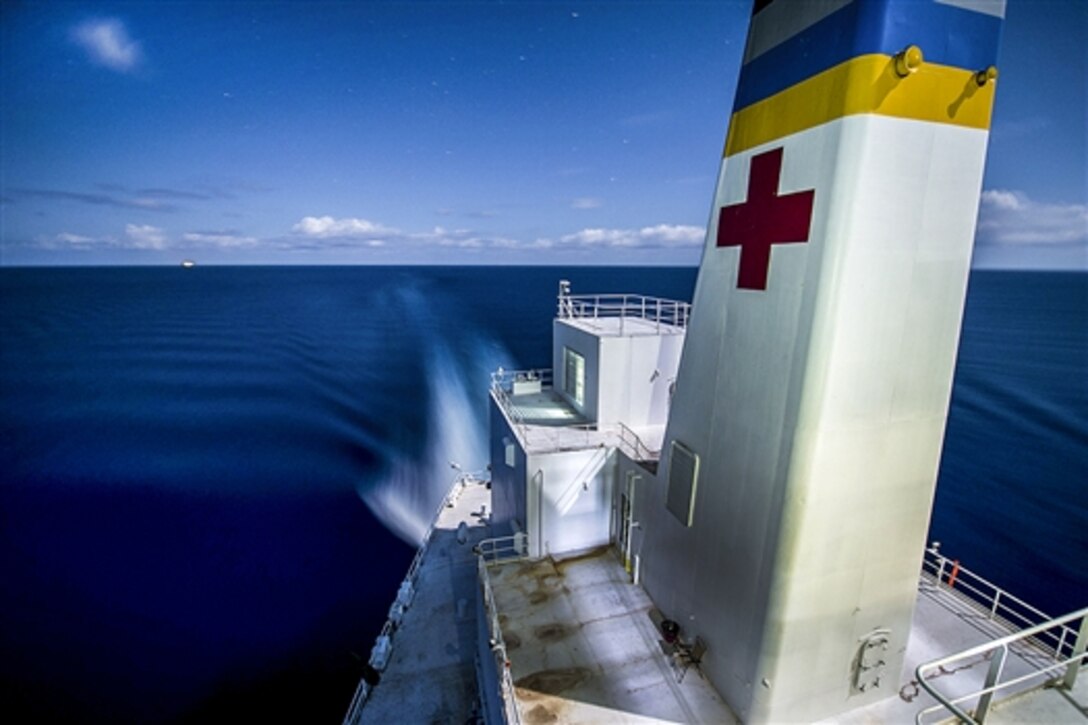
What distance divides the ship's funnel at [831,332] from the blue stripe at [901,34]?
0.05 feet

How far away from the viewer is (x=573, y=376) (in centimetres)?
1314

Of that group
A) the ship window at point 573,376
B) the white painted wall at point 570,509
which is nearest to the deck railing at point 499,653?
the white painted wall at point 570,509

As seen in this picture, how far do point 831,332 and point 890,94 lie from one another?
2.10 metres

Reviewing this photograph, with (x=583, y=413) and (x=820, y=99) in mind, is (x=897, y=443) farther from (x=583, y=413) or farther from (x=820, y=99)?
(x=583, y=413)

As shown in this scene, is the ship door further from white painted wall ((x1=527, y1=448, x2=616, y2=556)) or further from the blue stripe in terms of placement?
the blue stripe

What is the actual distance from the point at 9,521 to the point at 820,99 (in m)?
29.7

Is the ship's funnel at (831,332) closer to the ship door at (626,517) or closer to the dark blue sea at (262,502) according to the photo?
the ship door at (626,517)

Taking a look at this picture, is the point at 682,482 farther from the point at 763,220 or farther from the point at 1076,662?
the point at 1076,662

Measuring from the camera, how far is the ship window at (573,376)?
40.9ft

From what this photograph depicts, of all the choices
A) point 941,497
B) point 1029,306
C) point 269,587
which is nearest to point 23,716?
point 269,587

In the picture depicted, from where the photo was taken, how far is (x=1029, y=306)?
75000mm

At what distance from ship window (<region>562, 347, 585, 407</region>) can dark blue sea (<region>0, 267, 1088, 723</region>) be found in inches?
401

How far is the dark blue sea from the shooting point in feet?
44.3

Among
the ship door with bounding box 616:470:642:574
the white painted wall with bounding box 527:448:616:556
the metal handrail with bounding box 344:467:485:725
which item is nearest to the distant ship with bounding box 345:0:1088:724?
the ship door with bounding box 616:470:642:574
